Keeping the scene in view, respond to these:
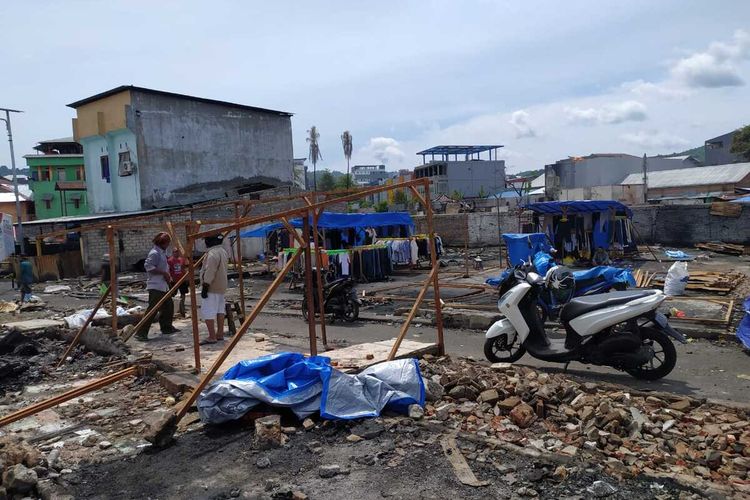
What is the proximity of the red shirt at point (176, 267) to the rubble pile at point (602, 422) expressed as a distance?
5667 mm

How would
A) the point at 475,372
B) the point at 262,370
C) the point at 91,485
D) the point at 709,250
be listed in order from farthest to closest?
1. the point at 709,250
2. the point at 475,372
3. the point at 262,370
4. the point at 91,485

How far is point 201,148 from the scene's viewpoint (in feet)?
109

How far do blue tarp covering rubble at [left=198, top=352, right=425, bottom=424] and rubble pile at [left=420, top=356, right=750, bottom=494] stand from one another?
0.32m

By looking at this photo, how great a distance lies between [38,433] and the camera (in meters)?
5.59

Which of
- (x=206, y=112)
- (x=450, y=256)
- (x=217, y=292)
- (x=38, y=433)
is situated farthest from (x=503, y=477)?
(x=206, y=112)

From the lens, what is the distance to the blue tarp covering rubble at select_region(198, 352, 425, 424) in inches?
194

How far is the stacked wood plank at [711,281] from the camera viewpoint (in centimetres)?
1231

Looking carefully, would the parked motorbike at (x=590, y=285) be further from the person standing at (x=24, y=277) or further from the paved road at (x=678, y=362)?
the person standing at (x=24, y=277)

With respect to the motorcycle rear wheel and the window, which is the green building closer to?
the window

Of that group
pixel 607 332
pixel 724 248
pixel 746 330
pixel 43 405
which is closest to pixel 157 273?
pixel 43 405

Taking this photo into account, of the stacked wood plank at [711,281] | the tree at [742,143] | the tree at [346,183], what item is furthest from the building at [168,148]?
the tree at [742,143]

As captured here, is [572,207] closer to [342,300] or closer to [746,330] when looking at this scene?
[342,300]

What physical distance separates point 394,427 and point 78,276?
2327 centimetres

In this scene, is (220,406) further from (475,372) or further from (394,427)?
(475,372)
